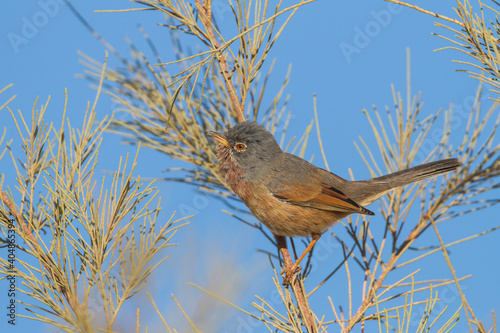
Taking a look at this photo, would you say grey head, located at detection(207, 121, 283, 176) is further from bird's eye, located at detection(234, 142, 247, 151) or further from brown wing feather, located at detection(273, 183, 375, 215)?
brown wing feather, located at detection(273, 183, 375, 215)

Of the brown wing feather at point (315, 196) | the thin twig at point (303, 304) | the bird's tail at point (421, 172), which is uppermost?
the brown wing feather at point (315, 196)

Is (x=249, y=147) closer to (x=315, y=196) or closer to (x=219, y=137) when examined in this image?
(x=219, y=137)

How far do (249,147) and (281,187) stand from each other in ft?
1.63

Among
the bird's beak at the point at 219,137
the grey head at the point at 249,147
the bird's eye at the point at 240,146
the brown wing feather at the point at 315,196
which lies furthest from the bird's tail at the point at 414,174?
the bird's beak at the point at 219,137

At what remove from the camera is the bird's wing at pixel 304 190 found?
4254 millimetres

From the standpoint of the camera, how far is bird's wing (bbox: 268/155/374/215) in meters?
4.25

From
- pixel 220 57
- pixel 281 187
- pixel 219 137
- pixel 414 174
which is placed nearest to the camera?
pixel 220 57

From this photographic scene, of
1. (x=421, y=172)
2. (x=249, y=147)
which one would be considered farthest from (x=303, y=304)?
(x=249, y=147)

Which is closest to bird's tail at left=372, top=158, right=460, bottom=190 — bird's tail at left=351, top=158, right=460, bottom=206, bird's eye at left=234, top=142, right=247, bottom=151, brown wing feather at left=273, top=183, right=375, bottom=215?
bird's tail at left=351, top=158, right=460, bottom=206

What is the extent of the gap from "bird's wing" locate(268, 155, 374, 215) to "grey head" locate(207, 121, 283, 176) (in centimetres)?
19

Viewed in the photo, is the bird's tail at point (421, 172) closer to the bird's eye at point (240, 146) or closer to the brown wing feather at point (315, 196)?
the brown wing feather at point (315, 196)

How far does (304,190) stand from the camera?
4.40 m

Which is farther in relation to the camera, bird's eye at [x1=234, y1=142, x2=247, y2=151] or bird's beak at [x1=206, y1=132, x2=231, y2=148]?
bird's eye at [x1=234, y1=142, x2=247, y2=151]

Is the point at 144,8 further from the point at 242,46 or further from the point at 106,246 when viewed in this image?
the point at 106,246
